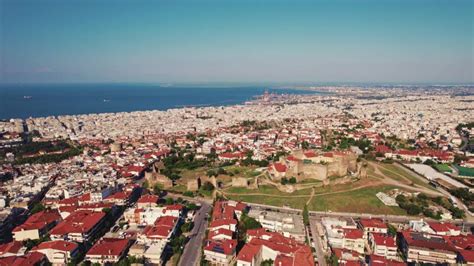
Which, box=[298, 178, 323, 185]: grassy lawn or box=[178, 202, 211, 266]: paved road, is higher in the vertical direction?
box=[298, 178, 323, 185]: grassy lawn

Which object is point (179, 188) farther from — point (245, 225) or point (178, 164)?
point (245, 225)

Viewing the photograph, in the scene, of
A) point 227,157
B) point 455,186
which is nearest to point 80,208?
point 227,157

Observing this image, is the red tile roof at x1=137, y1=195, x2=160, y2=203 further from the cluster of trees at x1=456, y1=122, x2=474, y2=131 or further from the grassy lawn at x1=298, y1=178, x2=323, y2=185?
the cluster of trees at x1=456, y1=122, x2=474, y2=131

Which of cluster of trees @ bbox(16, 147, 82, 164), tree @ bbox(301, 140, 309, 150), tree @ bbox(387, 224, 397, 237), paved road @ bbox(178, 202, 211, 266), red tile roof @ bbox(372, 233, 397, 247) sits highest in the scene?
tree @ bbox(301, 140, 309, 150)

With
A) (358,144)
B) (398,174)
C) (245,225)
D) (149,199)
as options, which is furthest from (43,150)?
(398,174)

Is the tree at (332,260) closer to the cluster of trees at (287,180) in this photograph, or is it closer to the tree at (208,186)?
the cluster of trees at (287,180)

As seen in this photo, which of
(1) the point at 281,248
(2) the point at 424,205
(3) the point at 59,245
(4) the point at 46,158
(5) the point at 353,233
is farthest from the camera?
(4) the point at 46,158

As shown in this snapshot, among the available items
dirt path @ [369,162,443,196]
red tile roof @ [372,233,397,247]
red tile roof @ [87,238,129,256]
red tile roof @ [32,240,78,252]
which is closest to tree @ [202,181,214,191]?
red tile roof @ [87,238,129,256]

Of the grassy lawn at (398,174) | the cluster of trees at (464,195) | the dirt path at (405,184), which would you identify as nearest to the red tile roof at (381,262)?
the cluster of trees at (464,195)
